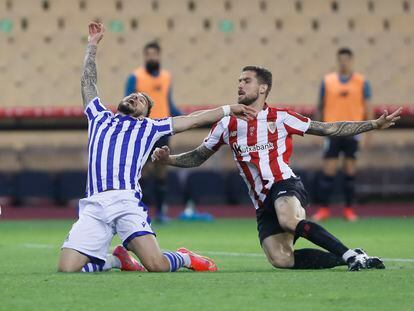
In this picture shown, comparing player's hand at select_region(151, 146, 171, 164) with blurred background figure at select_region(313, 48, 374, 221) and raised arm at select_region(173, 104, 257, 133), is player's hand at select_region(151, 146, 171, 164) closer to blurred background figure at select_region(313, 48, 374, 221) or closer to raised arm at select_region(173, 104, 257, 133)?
raised arm at select_region(173, 104, 257, 133)

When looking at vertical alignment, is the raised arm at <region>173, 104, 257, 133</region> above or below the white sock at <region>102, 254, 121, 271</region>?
above

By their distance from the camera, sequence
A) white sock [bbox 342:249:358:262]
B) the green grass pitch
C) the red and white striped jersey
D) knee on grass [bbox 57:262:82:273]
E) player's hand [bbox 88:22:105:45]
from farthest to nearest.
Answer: player's hand [bbox 88:22:105:45]
the red and white striped jersey
knee on grass [bbox 57:262:82:273]
white sock [bbox 342:249:358:262]
the green grass pitch

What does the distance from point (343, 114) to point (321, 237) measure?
305 inches

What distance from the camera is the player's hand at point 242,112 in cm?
758

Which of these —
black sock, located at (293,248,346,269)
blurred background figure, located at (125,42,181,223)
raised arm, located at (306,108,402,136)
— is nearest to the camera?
black sock, located at (293,248,346,269)

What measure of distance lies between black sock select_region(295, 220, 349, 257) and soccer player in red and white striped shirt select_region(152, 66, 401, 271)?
56mm

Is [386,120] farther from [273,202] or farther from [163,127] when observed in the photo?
[163,127]

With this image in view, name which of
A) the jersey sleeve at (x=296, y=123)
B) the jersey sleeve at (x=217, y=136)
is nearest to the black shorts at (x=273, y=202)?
the jersey sleeve at (x=296, y=123)

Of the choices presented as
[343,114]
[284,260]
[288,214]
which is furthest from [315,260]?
[343,114]

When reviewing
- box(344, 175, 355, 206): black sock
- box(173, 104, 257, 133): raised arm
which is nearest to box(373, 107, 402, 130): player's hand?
box(173, 104, 257, 133): raised arm

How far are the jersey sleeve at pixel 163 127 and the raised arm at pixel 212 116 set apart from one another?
36 mm

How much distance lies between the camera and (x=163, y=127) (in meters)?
7.73

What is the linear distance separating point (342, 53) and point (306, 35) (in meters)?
5.47

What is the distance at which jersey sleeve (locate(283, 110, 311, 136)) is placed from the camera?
8078mm
